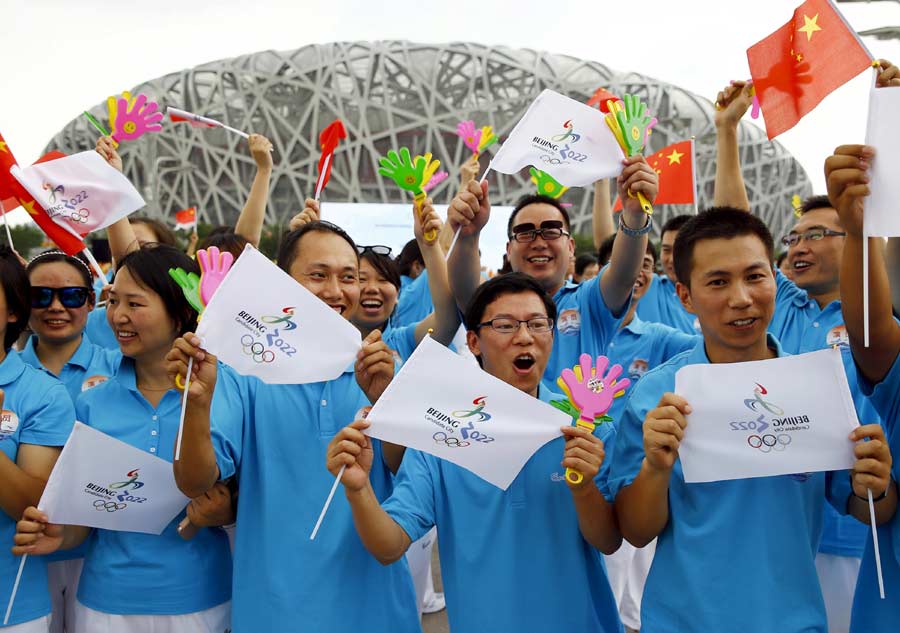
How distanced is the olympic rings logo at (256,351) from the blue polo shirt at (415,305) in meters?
2.85

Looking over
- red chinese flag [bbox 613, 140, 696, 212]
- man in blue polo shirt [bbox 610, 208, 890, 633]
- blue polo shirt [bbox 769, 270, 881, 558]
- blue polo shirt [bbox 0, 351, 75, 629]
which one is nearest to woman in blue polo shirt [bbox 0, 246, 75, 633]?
blue polo shirt [bbox 0, 351, 75, 629]

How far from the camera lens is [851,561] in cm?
285

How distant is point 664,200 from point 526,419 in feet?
→ 12.6

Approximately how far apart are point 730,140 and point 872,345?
1.69 m

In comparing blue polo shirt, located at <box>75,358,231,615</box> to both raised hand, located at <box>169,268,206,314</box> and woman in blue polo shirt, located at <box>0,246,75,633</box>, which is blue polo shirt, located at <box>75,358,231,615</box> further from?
raised hand, located at <box>169,268,206,314</box>

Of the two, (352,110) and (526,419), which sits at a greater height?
(352,110)

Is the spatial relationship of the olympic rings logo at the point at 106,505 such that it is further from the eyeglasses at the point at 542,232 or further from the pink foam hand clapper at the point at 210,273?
the eyeglasses at the point at 542,232

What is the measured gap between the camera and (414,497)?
6.94 ft

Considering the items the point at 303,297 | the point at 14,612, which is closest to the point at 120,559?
the point at 14,612

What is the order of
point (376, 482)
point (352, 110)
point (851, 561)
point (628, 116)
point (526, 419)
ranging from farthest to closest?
point (352, 110), point (851, 561), point (628, 116), point (376, 482), point (526, 419)

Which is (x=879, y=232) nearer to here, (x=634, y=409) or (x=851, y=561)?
(x=634, y=409)

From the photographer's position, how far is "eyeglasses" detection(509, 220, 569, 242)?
11.1 ft

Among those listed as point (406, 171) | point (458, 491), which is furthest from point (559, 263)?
point (458, 491)

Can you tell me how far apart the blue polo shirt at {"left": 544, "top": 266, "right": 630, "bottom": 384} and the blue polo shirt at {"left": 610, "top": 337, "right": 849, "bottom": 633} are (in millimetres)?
1397
